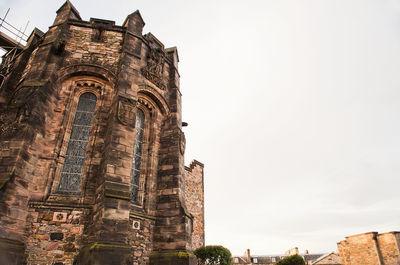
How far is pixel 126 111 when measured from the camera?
804 cm

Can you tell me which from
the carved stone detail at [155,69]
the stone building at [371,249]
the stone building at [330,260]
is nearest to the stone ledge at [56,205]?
the carved stone detail at [155,69]

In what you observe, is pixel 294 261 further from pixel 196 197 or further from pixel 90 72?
pixel 90 72

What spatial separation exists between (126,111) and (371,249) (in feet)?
93.8

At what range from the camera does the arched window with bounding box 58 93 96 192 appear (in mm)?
7762

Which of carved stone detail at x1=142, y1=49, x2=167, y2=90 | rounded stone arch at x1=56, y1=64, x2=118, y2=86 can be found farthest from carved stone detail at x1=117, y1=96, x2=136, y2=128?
carved stone detail at x1=142, y1=49, x2=167, y2=90

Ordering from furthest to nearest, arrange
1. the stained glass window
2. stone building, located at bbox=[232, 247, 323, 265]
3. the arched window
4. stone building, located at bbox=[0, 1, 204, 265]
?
stone building, located at bbox=[232, 247, 323, 265] < the stained glass window < the arched window < stone building, located at bbox=[0, 1, 204, 265]

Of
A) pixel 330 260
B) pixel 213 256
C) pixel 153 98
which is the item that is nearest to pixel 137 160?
pixel 153 98

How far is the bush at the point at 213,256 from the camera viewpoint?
50.8ft

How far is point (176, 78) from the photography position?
39.2ft

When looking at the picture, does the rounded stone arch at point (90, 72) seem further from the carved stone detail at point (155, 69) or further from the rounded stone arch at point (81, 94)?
the carved stone detail at point (155, 69)

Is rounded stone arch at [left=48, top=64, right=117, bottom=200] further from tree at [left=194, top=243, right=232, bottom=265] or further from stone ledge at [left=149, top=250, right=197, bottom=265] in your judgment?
tree at [left=194, top=243, right=232, bottom=265]

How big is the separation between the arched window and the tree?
10.5 m

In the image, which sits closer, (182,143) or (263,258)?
(182,143)

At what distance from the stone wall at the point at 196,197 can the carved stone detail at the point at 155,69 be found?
10718mm
